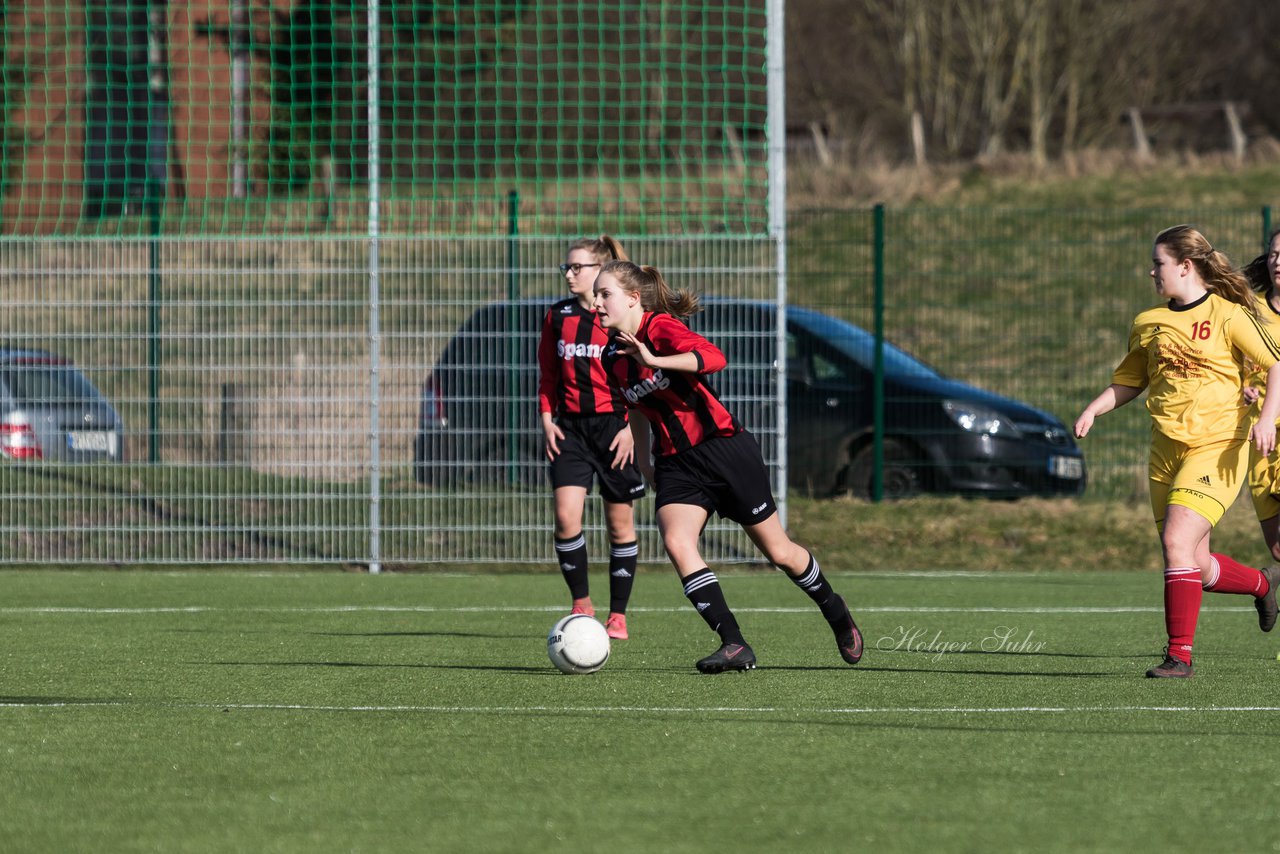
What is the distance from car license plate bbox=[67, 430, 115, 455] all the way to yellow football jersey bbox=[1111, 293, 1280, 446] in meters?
7.80

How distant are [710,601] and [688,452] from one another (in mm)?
589

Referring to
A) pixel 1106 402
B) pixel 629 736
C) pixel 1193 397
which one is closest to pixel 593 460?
pixel 1106 402

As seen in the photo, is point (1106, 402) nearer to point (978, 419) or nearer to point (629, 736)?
point (629, 736)

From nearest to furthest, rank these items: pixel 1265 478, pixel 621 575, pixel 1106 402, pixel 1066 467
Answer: pixel 1106 402 < pixel 1265 478 < pixel 621 575 < pixel 1066 467

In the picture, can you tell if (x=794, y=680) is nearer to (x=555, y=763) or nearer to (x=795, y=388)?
(x=555, y=763)

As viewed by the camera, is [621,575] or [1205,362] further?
[621,575]

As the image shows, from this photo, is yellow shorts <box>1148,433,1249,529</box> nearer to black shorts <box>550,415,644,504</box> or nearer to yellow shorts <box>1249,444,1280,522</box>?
yellow shorts <box>1249,444,1280,522</box>

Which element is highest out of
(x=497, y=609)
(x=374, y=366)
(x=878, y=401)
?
(x=374, y=366)

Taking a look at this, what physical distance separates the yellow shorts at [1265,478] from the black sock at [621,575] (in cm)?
287

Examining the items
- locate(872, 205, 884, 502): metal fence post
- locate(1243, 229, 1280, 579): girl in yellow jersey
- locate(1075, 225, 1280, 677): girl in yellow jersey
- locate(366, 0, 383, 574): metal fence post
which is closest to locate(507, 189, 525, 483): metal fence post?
locate(366, 0, 383, 574): metal fence post

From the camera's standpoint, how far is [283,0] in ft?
56.7

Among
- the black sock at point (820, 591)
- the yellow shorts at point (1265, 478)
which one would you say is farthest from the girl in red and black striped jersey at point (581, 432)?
the yellow shorts at point (1265, 478)

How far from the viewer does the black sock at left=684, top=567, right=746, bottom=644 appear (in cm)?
680

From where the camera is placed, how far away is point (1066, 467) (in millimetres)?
13297
